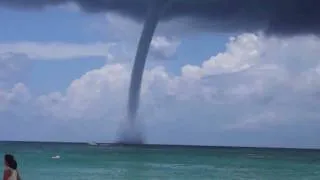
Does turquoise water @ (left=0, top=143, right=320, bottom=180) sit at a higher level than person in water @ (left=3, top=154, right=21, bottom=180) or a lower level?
higher

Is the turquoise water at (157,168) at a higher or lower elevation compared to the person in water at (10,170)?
higher

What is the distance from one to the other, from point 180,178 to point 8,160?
25663 millimetres

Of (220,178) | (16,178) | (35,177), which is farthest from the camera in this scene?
Answer: (220,178)

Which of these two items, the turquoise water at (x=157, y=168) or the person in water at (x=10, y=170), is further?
the turquoise water at (x=157, y=168)

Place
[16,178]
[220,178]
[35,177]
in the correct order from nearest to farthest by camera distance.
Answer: [16,178]
[35,177]
[220,178]

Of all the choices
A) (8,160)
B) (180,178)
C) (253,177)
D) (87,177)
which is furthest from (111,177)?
(8,160)

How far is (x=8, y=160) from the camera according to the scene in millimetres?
10516

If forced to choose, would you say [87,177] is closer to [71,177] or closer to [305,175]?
[71,177]

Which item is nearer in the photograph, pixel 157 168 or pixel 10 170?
pixel 10 170

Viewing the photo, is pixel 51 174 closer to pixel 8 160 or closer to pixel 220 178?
pixel 220 178

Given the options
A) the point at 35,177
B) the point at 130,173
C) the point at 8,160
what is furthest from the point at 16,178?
the point at 130,173

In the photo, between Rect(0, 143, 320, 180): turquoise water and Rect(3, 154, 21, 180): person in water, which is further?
Rect(0, 143, 320, 180): turquoise water

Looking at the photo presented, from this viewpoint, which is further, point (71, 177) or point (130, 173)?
point (130, 173)

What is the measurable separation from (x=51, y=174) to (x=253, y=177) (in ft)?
34.0
